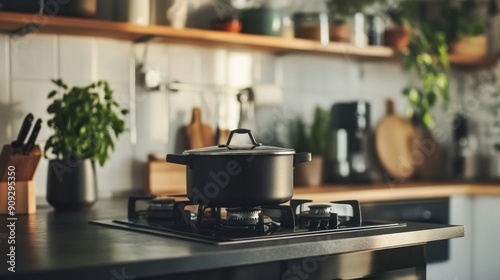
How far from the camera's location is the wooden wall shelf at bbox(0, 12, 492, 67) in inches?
107

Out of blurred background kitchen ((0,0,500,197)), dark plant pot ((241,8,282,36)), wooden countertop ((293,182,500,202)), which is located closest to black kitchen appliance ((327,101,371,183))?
blurred background kitchen ((0,0,500,197))

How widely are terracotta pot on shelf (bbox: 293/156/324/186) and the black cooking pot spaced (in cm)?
189

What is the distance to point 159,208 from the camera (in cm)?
180

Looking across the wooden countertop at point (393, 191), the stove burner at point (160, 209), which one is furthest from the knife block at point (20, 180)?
the wooden countertop at point (393, 191)

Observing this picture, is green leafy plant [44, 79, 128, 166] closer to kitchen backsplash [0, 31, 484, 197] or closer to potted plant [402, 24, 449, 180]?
kitchen backsplash [0, 31, 484, 197]

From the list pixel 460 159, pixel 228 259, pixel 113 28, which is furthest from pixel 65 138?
pixel 460 159

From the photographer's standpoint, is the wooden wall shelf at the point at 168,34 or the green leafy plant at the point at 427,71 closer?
the wooden wall shelf at the point at 168,34

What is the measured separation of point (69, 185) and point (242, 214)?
1.04 metres

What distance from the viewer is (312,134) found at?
362 cm

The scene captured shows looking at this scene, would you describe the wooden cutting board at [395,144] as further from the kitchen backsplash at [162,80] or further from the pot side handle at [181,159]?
the pot side handle at [181,159]

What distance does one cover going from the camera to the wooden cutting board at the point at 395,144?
3883 millimetres

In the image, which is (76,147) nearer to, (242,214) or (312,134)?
(242,214)

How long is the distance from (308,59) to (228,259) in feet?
8.39

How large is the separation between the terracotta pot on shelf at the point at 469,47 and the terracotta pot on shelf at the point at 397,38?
44cm
